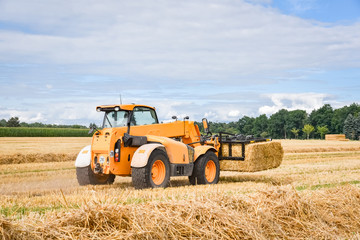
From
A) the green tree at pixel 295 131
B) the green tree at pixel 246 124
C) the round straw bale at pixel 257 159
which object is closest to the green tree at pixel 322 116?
the green tree at pixel 295 131

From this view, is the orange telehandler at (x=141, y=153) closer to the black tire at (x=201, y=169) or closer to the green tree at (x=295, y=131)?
the black tire at (x=201, y=169)

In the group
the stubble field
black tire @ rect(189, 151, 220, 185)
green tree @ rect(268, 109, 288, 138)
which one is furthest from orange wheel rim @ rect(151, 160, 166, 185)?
green tree @ rect(268, 109, 288, 138)

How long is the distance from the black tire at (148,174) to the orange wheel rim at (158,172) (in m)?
0.06

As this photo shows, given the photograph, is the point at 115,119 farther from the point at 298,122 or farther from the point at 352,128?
the point at 298,122

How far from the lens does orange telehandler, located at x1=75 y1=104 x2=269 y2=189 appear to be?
11219mm

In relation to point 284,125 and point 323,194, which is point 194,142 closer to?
point 323,194

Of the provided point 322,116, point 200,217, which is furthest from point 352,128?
point 200,217

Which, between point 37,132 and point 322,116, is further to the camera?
point 322,116

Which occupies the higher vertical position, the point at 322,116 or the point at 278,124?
the point at 322,116

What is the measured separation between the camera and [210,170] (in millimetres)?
13484

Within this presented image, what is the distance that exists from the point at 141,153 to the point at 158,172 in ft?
3.09

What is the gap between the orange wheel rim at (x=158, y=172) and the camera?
37.7 feet

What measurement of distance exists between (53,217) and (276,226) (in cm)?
305

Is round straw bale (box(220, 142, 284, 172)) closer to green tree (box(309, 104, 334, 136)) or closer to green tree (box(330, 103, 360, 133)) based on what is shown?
green tree (box(330, 103, 360, 133))
